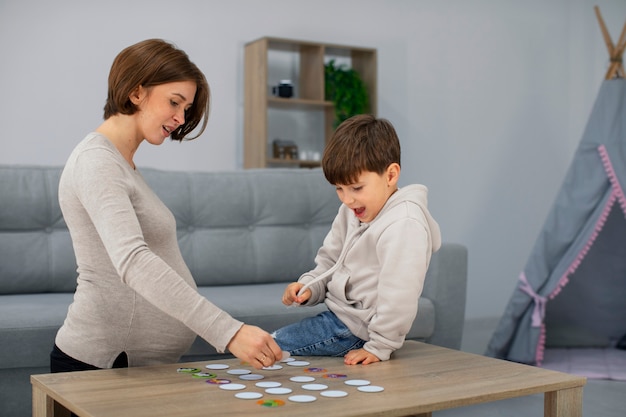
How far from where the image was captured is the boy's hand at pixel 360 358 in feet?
5.47

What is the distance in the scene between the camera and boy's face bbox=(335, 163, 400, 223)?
5.87ft

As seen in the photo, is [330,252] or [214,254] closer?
[330,252]

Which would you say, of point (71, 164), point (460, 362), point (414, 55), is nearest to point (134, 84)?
point (71, 164)

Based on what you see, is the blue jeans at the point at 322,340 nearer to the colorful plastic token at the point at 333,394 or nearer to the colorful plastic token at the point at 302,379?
the colorful plastic token at the point at 302,379

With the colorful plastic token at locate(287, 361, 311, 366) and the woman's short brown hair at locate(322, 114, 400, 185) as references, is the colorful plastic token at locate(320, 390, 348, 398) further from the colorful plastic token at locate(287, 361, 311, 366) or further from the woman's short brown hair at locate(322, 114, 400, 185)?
the woman's short brown hair at locate(322, 114, 400, 185)

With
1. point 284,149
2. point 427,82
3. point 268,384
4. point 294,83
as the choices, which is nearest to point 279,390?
point 268,384

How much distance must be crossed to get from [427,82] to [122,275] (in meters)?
3.84

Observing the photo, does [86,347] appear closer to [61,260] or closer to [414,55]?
[61,260]

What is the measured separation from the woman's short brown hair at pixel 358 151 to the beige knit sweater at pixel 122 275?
38 centimetres

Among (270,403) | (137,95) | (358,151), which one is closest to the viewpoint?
(270,403)

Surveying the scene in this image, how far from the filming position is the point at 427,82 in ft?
16.6

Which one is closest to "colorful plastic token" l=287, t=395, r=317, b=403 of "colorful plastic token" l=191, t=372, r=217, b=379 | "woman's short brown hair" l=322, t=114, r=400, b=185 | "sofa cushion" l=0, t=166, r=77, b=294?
"colorful plastic token" l=191, t=372, r=217, b=379

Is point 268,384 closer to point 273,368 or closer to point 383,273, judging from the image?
point 273,368

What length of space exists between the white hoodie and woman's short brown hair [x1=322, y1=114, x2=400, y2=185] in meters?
0.10
